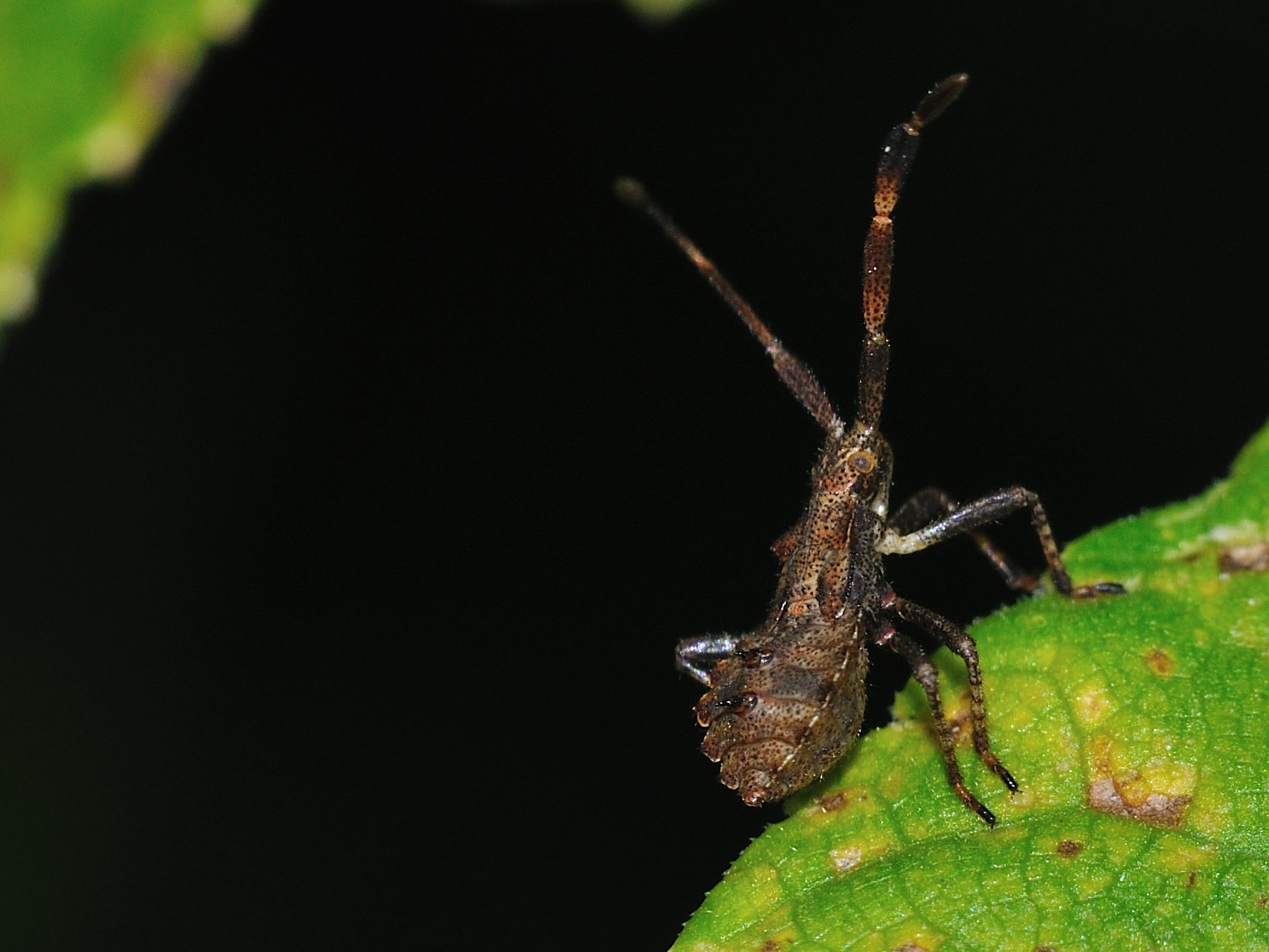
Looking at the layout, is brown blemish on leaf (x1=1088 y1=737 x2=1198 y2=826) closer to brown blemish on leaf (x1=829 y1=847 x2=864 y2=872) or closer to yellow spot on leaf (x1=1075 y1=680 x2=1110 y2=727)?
yellow spot on leaf (x1=1075 y1=680 x2=1110 y2=727)

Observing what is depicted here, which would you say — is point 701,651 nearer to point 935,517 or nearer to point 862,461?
point 862,461

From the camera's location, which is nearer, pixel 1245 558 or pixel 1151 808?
pixel 1151 808

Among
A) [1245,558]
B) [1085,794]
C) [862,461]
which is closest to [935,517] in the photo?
[862,461]

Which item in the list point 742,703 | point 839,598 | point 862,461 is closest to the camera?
point 742,703

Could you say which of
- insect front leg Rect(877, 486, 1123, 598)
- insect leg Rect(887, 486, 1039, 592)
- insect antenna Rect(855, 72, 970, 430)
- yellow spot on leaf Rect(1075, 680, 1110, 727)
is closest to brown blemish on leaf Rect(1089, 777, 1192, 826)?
yellow spot on leaf Rect(1075, 680, 1110, 727)

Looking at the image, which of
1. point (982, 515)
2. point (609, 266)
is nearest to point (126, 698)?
point (609, 266)

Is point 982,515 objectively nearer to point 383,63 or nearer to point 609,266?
point 609,266

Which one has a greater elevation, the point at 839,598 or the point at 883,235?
the point at 883,235

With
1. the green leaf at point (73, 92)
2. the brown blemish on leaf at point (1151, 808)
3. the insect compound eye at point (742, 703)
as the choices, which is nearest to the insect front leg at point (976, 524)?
the insect compound eye at point (742, 703)

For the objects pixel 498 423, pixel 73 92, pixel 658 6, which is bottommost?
pixel 498 423
